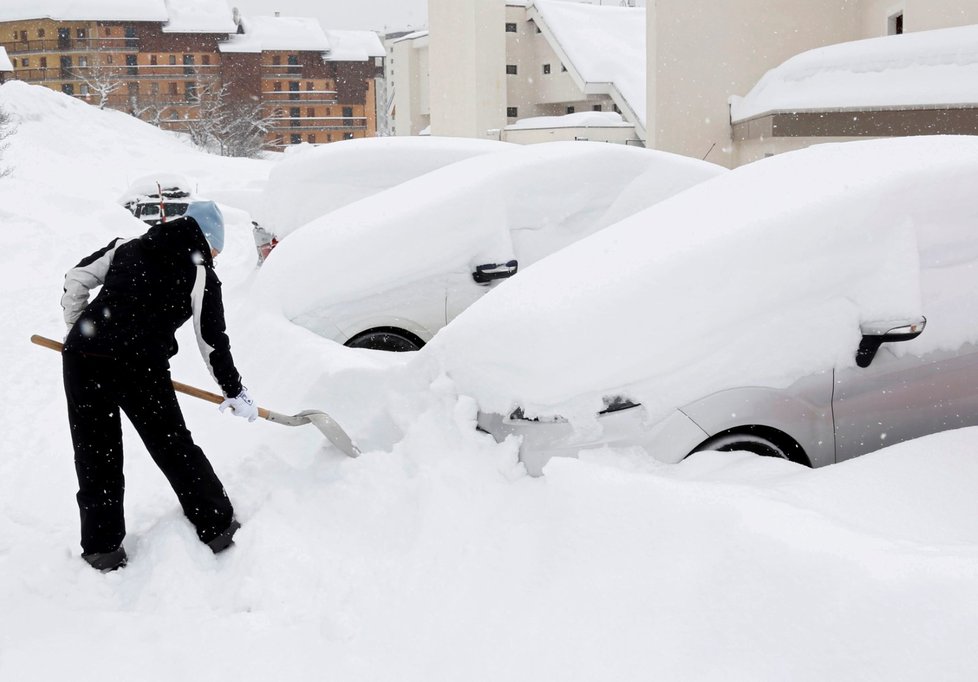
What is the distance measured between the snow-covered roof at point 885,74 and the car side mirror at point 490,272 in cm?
601

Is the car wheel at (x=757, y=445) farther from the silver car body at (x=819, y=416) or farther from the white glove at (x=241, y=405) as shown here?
the white glove at (x=241, y=405)

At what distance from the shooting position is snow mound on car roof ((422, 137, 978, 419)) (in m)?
3.21

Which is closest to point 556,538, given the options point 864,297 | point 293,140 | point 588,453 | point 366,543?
point 588,453

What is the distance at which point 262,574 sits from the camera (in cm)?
321

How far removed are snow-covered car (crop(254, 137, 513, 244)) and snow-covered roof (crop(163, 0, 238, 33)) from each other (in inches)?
2168

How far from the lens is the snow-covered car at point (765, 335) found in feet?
10.5

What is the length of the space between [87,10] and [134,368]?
204ft

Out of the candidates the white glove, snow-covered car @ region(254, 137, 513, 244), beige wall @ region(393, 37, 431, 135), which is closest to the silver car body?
the white glove

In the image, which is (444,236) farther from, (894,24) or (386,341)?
(894,24)

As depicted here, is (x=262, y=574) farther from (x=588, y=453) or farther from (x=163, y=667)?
(x=588, y=453)

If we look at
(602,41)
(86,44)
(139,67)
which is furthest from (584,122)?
(86,44)

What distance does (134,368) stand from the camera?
3.31 m

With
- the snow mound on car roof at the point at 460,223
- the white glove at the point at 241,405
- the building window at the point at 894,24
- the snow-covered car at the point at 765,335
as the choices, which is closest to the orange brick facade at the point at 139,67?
the building window at the point at 894,24

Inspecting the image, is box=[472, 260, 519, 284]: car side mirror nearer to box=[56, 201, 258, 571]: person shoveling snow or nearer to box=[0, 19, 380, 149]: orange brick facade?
box=[56, 201, 258, 571]: person shoveling snow
